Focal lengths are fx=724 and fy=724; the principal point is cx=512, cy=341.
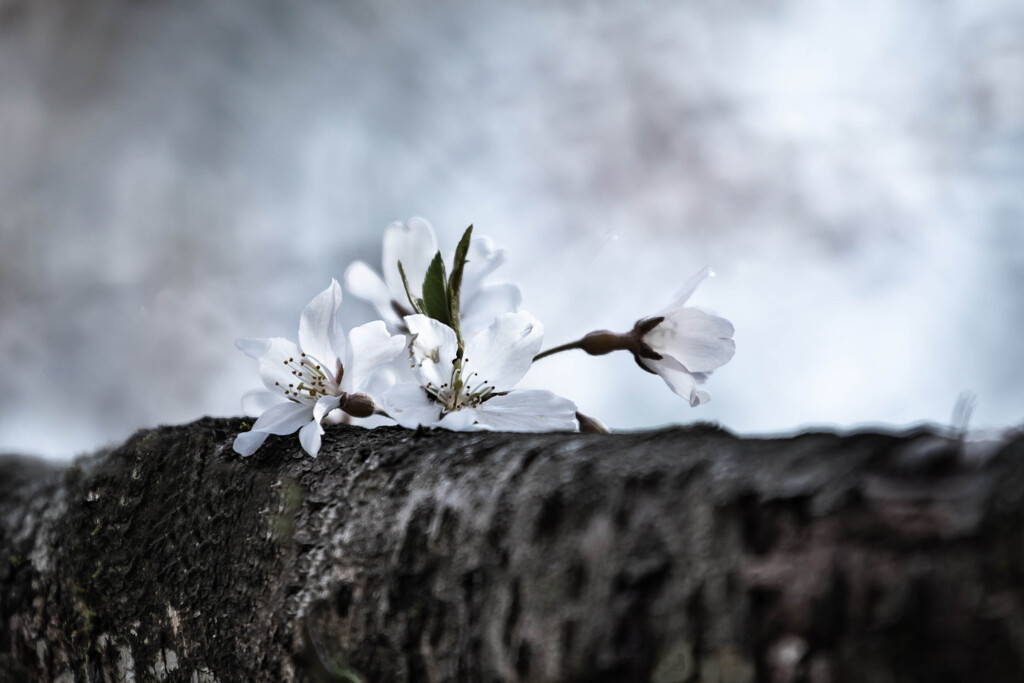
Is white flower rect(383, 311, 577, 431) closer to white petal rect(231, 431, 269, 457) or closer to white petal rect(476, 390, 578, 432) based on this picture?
white petal rect(476, 390, 578, 432)

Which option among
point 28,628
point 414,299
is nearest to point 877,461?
point 414,299

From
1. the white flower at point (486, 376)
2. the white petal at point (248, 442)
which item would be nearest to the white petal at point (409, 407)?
the white flower at point (486, 376)

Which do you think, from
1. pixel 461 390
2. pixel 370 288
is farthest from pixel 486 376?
pixel 370 288

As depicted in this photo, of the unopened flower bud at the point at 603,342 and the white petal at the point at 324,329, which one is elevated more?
the white petal at the point at 324,329

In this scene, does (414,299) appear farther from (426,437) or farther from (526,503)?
(526,503)

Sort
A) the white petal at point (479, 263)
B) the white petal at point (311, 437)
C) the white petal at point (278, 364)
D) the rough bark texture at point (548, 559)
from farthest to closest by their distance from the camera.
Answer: the white petal at point (479, 263) < the white petal at point (278, 364) < the white petal at point (311, 437) < the rough bark texture at point (548, 559)

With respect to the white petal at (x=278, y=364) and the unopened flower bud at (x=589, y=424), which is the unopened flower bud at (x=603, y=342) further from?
the white petal at (x=278, y=364)
